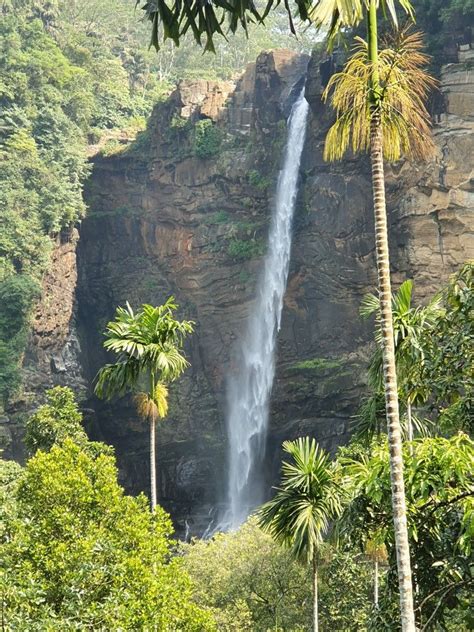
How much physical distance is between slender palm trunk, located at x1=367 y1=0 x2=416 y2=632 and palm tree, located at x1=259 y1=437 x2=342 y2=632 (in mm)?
5250

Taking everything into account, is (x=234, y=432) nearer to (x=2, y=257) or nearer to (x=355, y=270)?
(x=355, y=270)

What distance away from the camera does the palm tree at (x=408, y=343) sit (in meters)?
12.1

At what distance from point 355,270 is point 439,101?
9.48 metres

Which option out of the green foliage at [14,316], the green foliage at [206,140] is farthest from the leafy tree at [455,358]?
the green foliage at [206,140]

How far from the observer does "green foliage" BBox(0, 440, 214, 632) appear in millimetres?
10766

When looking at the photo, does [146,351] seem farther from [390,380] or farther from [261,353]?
[261,353]

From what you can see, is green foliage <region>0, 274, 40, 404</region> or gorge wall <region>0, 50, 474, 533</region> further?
green foliage <region>0, 274, 40, 404</region>

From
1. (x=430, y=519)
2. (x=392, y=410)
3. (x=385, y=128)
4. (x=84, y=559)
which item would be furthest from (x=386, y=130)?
(x=84, y=559)

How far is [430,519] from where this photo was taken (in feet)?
34.5

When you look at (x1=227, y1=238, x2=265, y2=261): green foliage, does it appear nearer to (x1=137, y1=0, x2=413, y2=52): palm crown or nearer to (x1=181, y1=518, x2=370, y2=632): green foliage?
(x1=181, y1=518, x2=370, y2=632): green foliage

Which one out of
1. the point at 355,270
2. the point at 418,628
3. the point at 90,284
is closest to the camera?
the point at 418,628

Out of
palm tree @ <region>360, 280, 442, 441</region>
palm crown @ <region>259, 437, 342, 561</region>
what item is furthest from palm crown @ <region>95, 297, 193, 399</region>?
palm tree @ <region>360, 280, 442, 441</region>

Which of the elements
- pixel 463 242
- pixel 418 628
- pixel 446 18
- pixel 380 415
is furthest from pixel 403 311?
pixel 446 18

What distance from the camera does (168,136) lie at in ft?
168
